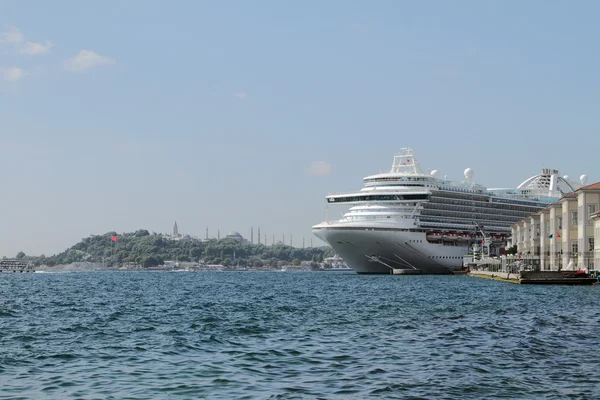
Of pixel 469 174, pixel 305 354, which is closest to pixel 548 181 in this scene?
pixel 469 174

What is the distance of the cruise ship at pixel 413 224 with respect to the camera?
111 metres

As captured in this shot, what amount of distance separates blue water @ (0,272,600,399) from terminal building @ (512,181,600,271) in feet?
123

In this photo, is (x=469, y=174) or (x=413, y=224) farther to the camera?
(x=469, y=174)

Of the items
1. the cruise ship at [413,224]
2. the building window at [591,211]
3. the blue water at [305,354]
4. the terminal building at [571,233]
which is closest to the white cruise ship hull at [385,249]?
the cruise ship at [413,224]

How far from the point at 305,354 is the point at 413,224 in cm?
9251

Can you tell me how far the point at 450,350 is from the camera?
2311 cm

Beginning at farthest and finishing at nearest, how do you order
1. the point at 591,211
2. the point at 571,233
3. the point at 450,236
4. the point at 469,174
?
the point at 469,174, the point at 450,236, the point at 571,233, the point at 591,211

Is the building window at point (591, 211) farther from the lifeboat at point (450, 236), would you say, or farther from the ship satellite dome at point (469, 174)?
the ship satellite dome at point (469, 174)

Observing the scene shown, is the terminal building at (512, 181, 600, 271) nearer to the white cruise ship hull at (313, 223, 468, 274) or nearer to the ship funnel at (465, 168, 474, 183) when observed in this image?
the white cruise ship hull at (313, 223, 468, 274)

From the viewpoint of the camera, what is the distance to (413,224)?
113500mm

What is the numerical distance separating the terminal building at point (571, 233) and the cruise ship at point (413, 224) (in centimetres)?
1894

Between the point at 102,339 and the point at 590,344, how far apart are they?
16.3m

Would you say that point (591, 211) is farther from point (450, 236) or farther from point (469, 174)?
point (469, 174)

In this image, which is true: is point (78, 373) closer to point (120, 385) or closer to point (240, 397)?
point (120, 385)
